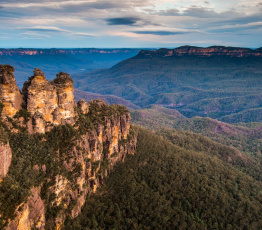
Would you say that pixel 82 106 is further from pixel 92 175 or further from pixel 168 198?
pixel 168 198

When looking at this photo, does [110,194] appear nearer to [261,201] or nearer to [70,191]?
[70,191]

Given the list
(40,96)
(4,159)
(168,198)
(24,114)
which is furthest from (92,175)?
(4,159)

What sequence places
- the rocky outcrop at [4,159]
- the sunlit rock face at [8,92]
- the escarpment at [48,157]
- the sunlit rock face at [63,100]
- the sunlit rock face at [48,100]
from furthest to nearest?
the sunlit rock face at [63,100] < the sunlit rock face at [48,100] < the sunlit rock face at [8,92] < the escarpment at [48,157] < the rocky outcrop at [4,159]

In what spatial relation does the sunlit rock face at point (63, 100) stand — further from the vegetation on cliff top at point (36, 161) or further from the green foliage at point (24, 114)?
the green foliage at point (24, 114)

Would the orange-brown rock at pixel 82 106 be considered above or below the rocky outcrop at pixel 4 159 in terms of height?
above

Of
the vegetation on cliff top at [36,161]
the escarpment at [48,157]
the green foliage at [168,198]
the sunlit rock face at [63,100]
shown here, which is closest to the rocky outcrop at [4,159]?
the escarpment at [48,157]

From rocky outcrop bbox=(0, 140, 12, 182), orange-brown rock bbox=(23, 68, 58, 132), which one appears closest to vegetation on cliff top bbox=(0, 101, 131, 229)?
rocky outcrop bbox=(0, 140, 12, 182)

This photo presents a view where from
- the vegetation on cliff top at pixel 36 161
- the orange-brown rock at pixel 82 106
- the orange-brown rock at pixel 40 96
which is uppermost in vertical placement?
the orange-brown rock at pixel 40 96
